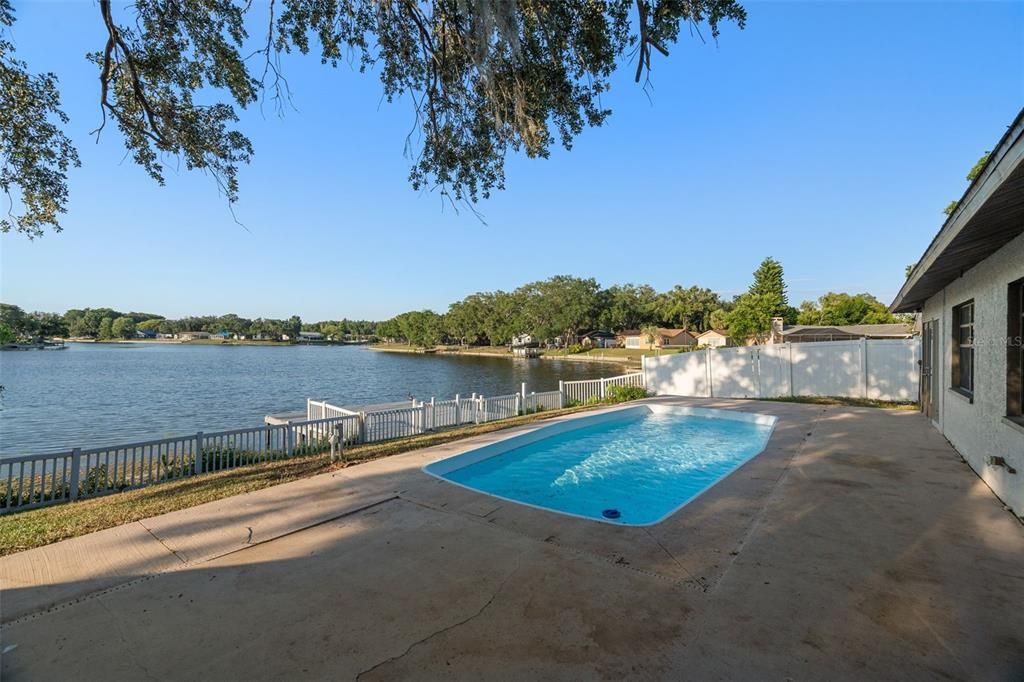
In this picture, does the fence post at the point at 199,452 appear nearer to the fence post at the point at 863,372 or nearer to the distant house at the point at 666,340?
the fence post at the point at 863,372

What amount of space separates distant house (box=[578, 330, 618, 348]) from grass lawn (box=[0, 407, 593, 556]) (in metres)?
67.0

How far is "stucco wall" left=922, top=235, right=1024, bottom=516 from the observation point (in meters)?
4.10

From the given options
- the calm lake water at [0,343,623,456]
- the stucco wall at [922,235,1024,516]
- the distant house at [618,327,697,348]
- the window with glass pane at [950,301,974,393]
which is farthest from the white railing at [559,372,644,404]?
the distant house at [618,327,697,348]

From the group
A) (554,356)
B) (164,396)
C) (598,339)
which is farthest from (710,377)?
(598,339)

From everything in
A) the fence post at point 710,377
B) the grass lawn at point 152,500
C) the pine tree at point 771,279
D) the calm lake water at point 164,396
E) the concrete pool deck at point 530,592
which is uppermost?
the pine tree at point 771,279

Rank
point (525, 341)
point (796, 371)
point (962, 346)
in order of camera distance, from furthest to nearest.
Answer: point (525, 341)
point (796, 371)
point (962, 346)

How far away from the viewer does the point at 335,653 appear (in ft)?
7.75

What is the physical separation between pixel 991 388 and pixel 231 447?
1118 centimetres

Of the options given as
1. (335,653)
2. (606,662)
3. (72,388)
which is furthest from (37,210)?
(72,388)

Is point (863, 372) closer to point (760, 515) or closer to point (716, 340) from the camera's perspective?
point (760, 515)

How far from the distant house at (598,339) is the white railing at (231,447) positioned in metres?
59.8

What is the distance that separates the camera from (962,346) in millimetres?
6469

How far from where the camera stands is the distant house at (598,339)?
73625 mm

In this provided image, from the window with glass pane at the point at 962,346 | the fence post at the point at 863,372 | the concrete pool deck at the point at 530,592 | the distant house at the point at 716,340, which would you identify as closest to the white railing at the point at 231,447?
the concrete pool deck at the point at 530,592
